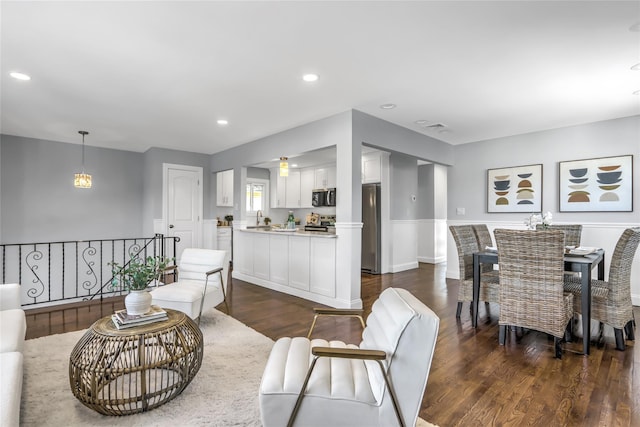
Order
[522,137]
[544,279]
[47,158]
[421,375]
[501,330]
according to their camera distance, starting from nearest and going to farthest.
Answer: [421,375], [544,279], [501,330], [522,137], [47,158]

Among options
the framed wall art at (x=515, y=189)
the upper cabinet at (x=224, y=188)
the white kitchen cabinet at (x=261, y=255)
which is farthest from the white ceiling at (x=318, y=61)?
the upper cabinet at (x=224, y=188)

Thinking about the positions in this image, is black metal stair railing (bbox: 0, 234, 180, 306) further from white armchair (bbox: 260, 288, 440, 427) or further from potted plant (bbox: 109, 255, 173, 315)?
white armchair (bbox: 260, 288, 440, 427)

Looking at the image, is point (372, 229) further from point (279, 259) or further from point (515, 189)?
point (515, 189)

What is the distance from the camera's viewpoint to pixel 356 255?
13.6 feet

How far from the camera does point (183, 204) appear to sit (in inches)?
266

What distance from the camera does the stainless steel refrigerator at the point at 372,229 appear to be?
6496 millimetres

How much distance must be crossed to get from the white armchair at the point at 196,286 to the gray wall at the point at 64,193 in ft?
12.5

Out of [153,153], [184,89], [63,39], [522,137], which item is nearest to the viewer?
[63,39]

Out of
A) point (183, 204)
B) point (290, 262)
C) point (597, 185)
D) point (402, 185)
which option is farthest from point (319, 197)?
point (597, 185)

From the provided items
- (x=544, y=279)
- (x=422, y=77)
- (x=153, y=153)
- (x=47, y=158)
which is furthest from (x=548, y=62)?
(x=47, y=158)

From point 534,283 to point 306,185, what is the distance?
5791 millimetres

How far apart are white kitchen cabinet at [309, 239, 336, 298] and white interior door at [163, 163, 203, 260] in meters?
3.41

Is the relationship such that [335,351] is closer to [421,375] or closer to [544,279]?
[421,375]

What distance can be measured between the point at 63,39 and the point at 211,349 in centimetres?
273
